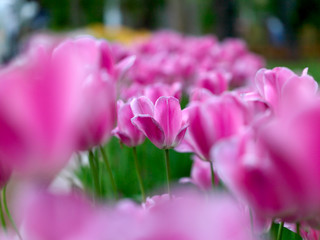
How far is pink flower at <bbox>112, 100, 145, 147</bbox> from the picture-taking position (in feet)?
1.78

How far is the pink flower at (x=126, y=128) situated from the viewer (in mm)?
544

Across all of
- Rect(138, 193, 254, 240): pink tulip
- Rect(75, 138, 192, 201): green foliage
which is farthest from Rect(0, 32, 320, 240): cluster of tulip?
Rect(75, 138, 192, 201): green foliage

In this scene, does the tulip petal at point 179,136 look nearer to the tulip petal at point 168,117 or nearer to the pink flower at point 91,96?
the tulip petal at point 168,117

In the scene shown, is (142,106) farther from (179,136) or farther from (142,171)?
(142,171)

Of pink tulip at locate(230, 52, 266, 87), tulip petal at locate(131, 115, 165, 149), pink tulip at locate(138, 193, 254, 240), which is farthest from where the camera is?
pink tulip at locate(230, 52, 266, 87)

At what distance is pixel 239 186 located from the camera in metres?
0.27

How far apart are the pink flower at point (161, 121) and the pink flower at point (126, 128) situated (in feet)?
0.10

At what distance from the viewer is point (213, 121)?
15.9 inches

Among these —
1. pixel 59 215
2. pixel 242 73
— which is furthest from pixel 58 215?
pixel 242 73

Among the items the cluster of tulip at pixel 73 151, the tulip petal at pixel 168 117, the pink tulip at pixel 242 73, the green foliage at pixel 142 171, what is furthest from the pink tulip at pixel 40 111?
the pink tulip at pixel 242 73

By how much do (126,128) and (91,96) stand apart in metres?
0.34

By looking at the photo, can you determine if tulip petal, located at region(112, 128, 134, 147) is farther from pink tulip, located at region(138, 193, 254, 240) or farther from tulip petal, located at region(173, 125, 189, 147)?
pink tulip, located at region(138, 193, 254, 240)

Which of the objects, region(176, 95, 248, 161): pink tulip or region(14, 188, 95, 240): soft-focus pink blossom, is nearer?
region(14, 188, 95, 240): soft-focus pink blossom

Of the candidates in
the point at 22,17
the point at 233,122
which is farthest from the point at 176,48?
the point at 22,17
